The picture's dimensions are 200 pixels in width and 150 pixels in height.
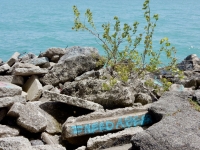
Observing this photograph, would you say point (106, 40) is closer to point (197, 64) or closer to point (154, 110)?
point (154, 110)

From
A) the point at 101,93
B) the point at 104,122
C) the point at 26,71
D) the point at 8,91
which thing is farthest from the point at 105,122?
the point at 26,71

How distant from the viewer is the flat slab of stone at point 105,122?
12.6ft

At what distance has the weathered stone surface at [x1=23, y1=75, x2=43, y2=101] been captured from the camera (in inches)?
200

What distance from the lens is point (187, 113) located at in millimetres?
3674

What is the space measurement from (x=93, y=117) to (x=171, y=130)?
1181mm

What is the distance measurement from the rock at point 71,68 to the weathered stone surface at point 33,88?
31cm

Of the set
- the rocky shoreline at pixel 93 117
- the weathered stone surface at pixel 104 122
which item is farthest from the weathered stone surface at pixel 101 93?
the weathered stone surface at pixel 104 122

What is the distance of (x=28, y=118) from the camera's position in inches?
153

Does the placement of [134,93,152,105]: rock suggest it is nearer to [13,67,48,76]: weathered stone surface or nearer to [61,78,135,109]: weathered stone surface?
[61,78,135,109]: weathered stone surface

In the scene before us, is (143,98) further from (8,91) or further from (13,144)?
(13,144)

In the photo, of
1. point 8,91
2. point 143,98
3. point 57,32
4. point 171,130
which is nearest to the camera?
point 171,130

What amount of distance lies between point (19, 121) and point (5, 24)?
2050 centimetres

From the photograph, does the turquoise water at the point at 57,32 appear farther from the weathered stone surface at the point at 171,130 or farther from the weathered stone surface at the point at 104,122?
the weathered stone surface at the point at 171,130

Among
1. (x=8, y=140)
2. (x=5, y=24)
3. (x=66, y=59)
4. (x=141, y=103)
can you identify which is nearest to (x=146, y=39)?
(x=141, y=103)
